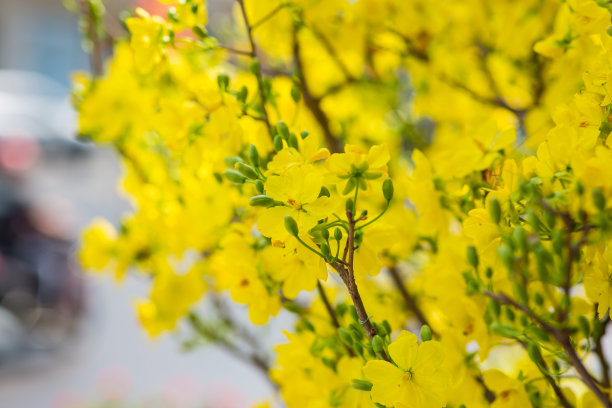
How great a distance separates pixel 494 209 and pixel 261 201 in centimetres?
12

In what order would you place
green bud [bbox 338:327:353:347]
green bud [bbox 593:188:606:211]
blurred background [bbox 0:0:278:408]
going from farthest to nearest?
blurred background [bbox 0:0:278:408]
green bud [bbox 338:327:353:347]
green bud [bbox 593:188:606:211]

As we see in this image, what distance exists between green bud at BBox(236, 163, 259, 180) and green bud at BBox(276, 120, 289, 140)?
0.12 feet

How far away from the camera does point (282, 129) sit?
1.30 feet

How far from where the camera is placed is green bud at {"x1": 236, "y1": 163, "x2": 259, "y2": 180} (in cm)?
37

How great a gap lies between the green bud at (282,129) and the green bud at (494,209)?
0.44 ft

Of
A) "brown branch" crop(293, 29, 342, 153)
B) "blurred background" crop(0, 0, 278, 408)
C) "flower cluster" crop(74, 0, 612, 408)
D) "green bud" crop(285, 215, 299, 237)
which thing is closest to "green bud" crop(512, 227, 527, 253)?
"flower cluster" crop(74, 0, 612, 408)

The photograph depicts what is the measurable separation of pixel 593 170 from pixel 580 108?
0.06 meters

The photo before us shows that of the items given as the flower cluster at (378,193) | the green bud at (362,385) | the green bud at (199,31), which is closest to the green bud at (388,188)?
the flower cluster at (378,193)

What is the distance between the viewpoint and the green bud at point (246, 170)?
0.37 metres

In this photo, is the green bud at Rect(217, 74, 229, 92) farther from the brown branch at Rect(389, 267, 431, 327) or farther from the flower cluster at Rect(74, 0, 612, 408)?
the brown branch at Rect(389, 267, 431, 327)

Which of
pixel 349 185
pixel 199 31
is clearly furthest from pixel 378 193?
pixel 199 31

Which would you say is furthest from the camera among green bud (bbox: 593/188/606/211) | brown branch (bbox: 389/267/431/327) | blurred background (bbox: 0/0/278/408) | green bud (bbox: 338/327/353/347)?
blurred background (bbox: 0/0/278/408)

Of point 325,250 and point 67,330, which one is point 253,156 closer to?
point 325,250

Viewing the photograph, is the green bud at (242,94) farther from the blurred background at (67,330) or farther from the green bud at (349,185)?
the blurred background at (67,330)
